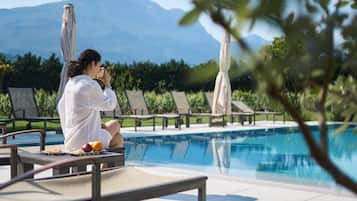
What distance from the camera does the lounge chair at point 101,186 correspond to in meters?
2.80

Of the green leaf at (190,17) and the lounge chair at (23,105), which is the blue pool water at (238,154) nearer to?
the lounge chair at (23,105)

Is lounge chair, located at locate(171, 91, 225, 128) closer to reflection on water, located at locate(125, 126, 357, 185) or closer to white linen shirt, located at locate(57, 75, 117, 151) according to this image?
reflection on water, located at locate(125, 126, 357, 185)

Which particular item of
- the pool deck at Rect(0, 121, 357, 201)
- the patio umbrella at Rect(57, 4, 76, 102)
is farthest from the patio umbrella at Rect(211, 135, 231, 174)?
the patio umbrella at Rect(57, 4, 76, 102)

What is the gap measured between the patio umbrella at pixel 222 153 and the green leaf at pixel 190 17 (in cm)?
641

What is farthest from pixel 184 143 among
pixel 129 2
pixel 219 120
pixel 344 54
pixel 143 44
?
pixel 129 2

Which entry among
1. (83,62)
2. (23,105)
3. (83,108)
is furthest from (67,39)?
(83,108)

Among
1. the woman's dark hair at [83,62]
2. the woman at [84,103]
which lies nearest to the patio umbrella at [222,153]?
the woman at [84,103]

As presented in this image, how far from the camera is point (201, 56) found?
108125 millimetres

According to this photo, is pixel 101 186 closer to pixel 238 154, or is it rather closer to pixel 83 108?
pixel 83 108

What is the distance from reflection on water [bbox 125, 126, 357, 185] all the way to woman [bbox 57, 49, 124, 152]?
9.21 ft

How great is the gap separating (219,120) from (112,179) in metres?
11.6

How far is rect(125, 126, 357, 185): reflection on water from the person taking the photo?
7.48 meters

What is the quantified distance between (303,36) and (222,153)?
901 centimetres

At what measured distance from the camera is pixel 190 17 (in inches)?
21.1
